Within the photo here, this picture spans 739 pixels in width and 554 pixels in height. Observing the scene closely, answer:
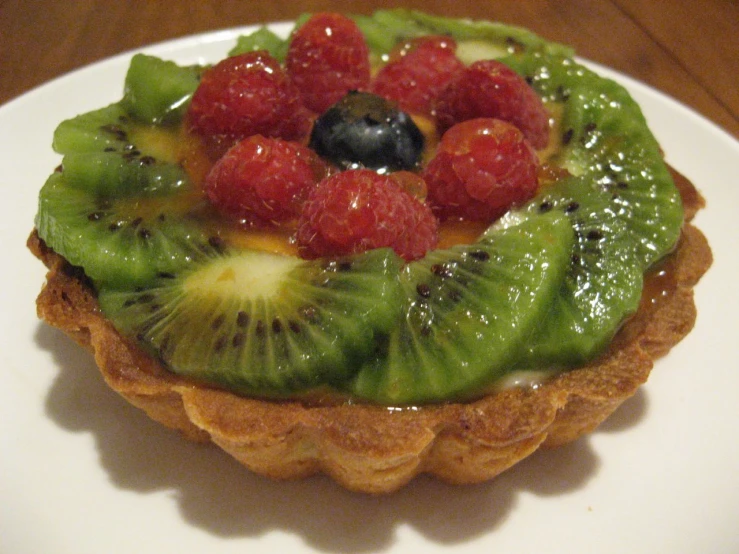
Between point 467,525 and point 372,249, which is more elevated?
point 372,249

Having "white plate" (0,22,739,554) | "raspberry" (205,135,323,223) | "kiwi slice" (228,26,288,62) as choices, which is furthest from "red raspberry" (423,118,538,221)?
"kiwi slice" (228,26,288,62)

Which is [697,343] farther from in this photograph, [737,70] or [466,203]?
[737,70]

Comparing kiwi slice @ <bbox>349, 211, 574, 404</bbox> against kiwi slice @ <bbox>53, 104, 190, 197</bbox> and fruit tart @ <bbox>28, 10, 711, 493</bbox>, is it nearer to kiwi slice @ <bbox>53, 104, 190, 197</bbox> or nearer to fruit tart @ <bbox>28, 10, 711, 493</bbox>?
fruit tart @ <bbox>28, 10, 711, 493</bbox>

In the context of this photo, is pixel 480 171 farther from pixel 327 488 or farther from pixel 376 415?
pixel 327 488

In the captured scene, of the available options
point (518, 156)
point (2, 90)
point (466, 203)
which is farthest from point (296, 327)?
point (2, 90)

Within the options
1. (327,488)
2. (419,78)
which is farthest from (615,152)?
(327,488)

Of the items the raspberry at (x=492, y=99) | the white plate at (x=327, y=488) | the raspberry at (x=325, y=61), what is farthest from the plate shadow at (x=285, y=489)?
the raspberry at (x=325, y=61)
